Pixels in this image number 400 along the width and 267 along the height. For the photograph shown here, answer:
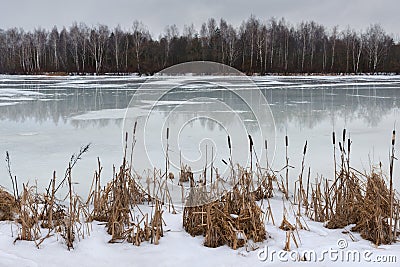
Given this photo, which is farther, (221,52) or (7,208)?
(221,52)

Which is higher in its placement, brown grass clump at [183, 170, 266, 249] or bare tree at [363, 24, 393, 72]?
bare tree at [363, 24, 393, 72]

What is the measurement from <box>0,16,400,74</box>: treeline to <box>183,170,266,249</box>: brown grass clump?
26752mm

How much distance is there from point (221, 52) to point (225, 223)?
32664mm

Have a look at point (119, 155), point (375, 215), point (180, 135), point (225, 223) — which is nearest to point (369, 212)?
point (375, 215)

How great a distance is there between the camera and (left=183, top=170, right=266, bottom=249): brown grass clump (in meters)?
2.36

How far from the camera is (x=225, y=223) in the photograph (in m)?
2.37

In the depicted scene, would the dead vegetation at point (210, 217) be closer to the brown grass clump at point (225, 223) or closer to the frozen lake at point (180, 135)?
the brown grass clump at point (225, 223)

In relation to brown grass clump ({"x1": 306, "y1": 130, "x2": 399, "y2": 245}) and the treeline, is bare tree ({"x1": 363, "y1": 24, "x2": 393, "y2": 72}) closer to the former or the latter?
the treeline

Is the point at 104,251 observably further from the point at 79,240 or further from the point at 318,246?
the point at 318,246

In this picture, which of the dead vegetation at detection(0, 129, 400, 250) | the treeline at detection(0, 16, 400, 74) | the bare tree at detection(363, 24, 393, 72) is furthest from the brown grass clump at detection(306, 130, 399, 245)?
the bare tree at detection(363, 24, 393, 72)

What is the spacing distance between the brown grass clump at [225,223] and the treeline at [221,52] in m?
26.8

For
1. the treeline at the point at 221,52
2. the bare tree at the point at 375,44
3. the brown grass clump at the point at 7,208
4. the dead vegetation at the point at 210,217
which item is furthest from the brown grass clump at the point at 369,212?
the bare tree at the point at 375,44

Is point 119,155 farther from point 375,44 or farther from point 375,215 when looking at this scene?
point 375,44

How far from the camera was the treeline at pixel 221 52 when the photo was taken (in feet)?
106
